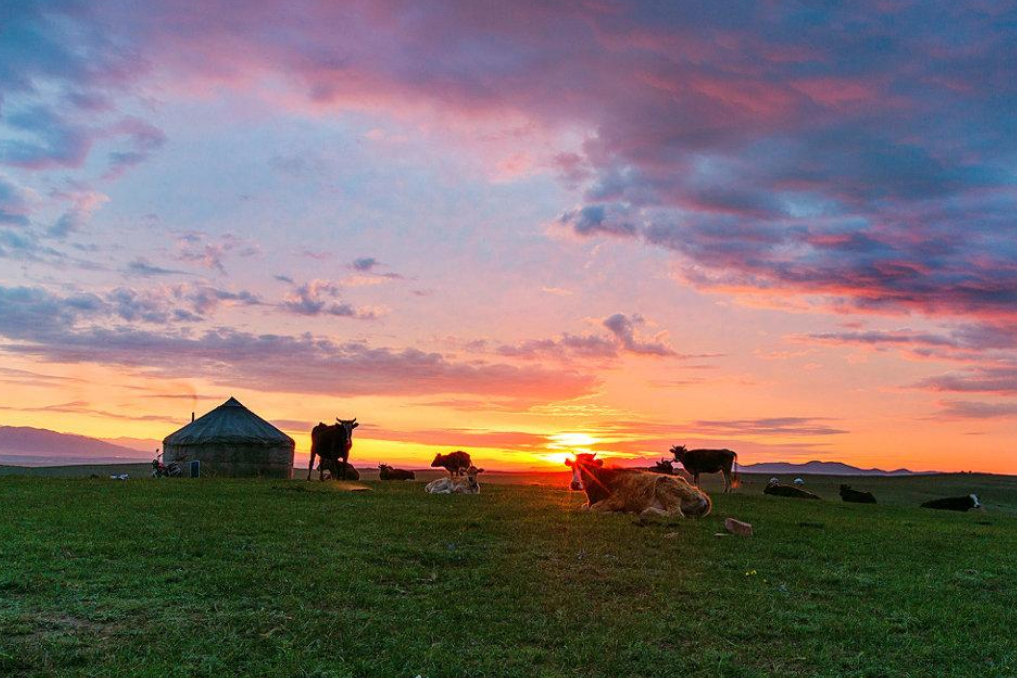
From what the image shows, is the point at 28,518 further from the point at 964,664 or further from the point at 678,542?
the point at 964,664

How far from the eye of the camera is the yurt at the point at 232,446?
52.3 m

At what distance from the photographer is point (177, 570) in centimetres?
1188

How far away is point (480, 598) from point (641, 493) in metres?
12.6

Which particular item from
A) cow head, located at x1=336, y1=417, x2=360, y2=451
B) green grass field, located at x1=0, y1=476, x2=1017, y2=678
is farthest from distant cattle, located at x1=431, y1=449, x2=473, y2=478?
green grass field, located at x1=0, y1=476, x2=1017, y2=678

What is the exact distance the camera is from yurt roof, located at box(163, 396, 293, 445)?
173 feet

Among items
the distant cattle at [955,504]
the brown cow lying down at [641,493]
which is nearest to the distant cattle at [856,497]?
the distant cattle at [955,504]

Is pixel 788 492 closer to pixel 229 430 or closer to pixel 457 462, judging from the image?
pixel 457 462

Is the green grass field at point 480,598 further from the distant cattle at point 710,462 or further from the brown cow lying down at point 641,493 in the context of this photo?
the distant cattle at point 710,462

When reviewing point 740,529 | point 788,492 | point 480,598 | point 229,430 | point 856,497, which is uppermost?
point 229,430

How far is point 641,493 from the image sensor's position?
22547 millimetres

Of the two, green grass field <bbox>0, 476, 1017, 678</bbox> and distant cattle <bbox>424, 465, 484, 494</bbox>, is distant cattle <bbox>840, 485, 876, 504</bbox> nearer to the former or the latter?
distant cattle <bbox>424, 465, 484, 494</bbox>

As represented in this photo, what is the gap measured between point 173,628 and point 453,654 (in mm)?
3477

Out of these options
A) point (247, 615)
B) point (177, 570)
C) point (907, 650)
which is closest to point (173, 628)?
point (247, 615)

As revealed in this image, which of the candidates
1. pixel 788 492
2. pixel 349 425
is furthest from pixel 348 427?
pixel 788 492
